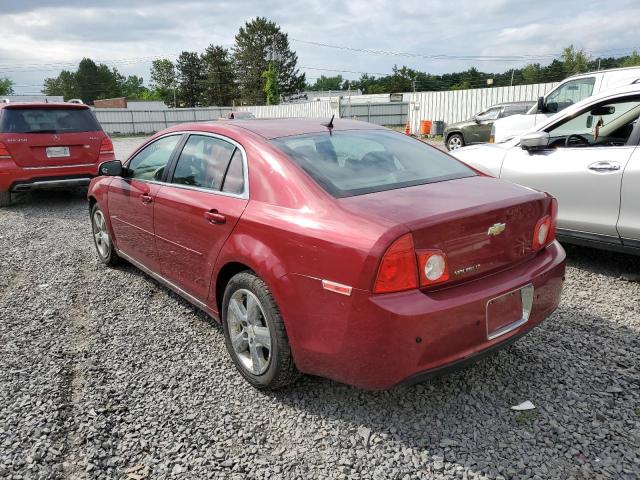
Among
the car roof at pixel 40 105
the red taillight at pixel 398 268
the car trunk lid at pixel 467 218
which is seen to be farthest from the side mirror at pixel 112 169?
the car roof at pixel 40 105

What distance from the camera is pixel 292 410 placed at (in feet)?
9.11

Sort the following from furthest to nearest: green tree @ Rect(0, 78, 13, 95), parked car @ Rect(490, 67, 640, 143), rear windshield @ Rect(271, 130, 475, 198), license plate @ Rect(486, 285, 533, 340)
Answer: green tree @ Rect(0, 78, 13, 95)
parked car @ Rect(490, 67, 640, 143)
rear windshield @ Rect(271, 130, 475, 198)
license plate @ Rect(486, 285, 533, 340)

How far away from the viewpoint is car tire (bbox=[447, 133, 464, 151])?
17594mm

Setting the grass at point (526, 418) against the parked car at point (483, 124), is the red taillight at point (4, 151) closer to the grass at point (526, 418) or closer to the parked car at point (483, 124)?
the grass at point (526, 418)

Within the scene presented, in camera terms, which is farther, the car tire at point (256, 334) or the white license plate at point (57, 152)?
the white license plate at point (57, 152)

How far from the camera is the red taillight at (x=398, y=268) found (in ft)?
7.16

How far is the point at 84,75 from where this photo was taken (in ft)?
363

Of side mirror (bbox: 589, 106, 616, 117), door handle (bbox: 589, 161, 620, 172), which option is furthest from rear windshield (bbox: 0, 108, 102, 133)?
door handle (bbox: 589, 161, 620, 172)

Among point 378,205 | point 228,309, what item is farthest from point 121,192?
point 378,205

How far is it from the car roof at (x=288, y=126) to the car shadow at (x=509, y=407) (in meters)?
1.58

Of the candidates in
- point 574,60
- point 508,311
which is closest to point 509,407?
point 508,311

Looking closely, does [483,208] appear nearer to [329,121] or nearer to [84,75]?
[329,121]

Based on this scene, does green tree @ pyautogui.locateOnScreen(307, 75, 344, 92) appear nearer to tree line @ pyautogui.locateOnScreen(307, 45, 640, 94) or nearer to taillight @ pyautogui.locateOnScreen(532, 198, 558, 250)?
tree line @ pyautogui.locateOnScreen(307, 45, 640, 94)

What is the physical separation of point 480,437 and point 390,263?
106 centimetres
